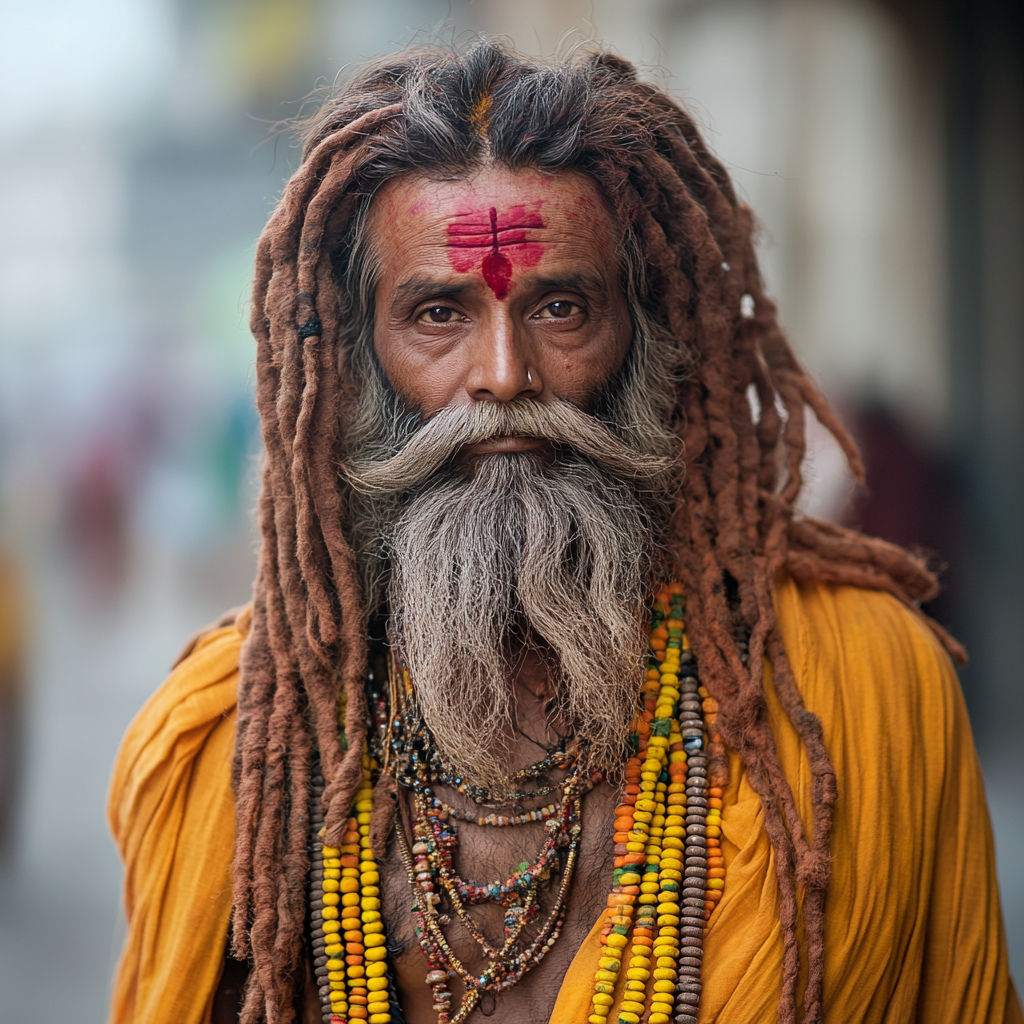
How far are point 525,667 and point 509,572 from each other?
20 centimetres

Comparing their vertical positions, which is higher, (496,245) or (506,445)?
(496,245)

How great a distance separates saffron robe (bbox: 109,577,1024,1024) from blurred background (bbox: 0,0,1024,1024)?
12.3ft

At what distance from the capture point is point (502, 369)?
5.39ft

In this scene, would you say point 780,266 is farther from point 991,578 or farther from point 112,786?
point 112,786

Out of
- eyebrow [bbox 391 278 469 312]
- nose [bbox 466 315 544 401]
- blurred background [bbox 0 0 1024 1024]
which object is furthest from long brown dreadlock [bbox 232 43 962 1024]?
blurred background [bbox 0 0 1024 1024]

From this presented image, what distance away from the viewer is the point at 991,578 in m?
6.65

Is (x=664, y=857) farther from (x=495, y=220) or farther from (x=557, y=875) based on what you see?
(x=495, y=220)

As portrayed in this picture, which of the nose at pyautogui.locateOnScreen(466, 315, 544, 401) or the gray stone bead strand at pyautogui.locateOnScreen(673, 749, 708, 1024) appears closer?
the gray stone bead strand at pyautogui.locateOnScreen(673, 749, 708, 1024)

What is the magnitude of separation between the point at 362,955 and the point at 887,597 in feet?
3.72

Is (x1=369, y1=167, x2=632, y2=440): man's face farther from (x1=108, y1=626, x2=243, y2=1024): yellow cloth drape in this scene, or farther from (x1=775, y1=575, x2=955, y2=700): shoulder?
(x1=108, y1=626, x2=243, y2=1024): yellow cloth drape

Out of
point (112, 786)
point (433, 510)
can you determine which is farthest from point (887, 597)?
point (112, 786)

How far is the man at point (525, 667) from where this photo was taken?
1596mm

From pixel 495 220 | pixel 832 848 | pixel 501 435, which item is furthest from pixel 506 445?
pixel 832 848

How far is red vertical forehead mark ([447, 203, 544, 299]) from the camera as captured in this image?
1.66 metres
